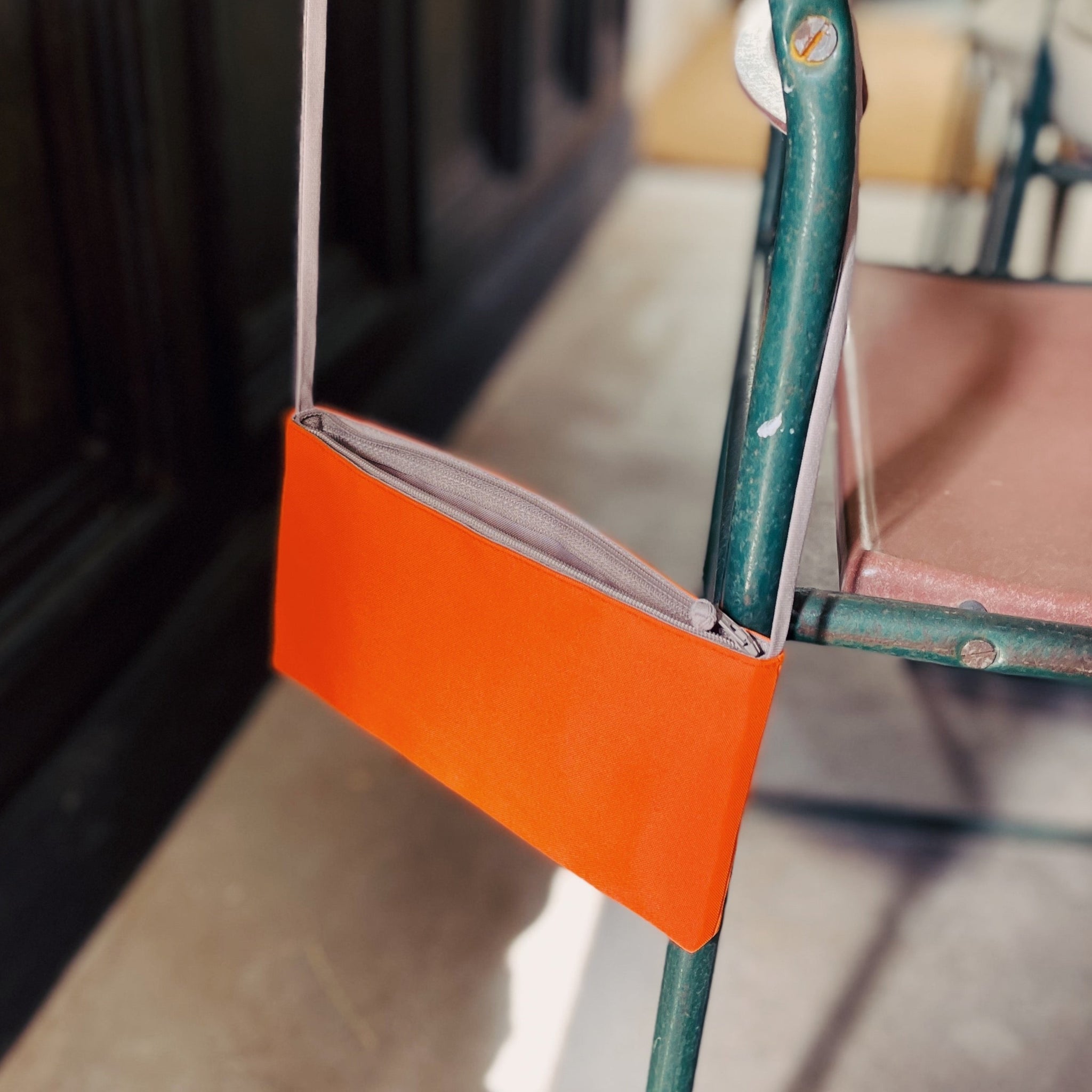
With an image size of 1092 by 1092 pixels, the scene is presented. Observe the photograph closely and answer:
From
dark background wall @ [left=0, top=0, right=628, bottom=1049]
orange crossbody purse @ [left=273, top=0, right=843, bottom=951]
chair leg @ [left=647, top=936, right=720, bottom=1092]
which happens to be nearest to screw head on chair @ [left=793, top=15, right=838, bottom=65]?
orange crossbody purse @ [left=273, top=0, right=843, bottom=951]

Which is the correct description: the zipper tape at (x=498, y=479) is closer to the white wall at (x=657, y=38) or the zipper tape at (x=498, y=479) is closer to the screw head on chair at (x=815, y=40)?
the screw head on chair at (x=815, y=40)

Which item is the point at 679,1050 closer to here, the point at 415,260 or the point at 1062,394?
the point at 1062,394

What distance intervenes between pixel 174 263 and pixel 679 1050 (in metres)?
0.84

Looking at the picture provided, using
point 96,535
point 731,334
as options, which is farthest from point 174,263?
point 731,334

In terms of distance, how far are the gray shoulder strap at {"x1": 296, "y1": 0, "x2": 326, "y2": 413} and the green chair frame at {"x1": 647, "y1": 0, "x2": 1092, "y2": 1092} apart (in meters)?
0.19

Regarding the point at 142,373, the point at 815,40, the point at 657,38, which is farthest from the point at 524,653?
the point at 657,38

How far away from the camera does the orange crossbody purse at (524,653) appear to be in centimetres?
41

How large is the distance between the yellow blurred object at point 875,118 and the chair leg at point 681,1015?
82.4 inches

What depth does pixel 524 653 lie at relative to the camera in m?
0.45

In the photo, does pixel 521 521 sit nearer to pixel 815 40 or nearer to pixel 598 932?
pixel 815 40

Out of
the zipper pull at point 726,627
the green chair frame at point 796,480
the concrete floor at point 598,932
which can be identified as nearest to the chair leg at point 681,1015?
the green chair frame at point 796,480

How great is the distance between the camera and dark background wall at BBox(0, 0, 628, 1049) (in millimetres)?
919

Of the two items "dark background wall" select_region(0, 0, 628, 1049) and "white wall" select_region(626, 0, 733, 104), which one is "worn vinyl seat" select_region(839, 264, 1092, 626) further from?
"white wall" select_region(626, 0, 733, 104)

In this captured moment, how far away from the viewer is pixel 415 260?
1751 mm
